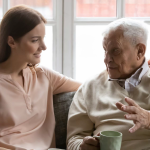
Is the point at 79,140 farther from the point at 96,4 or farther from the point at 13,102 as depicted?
the point at 96,4

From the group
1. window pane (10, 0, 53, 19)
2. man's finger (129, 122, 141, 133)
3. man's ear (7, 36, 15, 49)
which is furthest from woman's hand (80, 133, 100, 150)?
window pane (10, 0, 53, 19)

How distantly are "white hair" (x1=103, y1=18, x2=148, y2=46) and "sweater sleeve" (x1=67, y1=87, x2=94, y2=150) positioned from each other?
1.66 ft

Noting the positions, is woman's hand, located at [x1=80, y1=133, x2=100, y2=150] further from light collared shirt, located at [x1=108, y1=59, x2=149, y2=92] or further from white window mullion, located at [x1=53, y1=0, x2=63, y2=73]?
white window mullion, located at [x1=53, y1=0, x2=63, y2=73]

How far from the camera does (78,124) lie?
6.05 feet

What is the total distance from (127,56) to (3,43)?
2.65ft

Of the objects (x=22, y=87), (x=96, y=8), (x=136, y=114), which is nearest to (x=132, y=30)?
(x=136, y=114)

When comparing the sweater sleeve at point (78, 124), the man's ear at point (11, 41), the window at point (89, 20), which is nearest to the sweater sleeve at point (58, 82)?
the sweater sleeve at point (78, 124)

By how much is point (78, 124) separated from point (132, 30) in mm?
691

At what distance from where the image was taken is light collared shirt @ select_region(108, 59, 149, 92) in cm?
179

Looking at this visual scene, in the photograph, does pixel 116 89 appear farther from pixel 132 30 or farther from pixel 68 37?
pixel 68 37

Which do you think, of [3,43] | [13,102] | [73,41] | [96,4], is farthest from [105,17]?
[13,102]

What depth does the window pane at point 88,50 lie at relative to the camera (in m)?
2.63

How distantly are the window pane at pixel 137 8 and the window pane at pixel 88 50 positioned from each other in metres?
0.28

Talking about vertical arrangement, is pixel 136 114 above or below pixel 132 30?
below
